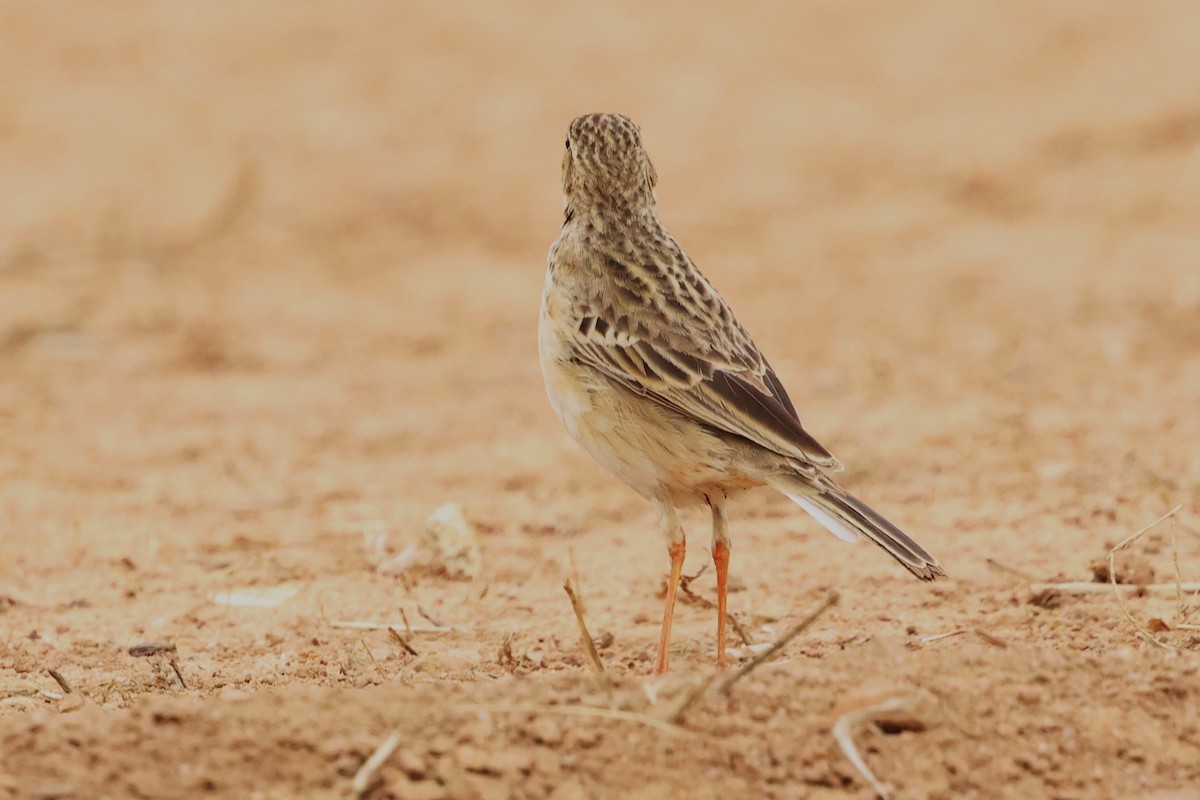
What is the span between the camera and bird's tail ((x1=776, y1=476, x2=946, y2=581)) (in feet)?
15.7

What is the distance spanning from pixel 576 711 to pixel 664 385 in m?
1.58

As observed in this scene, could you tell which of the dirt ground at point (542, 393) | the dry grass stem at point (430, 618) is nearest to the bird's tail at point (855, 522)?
the dirt ground at point (542, 393)

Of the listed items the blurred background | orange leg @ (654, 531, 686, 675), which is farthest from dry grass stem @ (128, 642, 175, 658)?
orange leg @ (654, 531, 686, 675)

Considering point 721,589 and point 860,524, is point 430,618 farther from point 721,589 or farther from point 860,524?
point 860,524

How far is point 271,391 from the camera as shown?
10.8m

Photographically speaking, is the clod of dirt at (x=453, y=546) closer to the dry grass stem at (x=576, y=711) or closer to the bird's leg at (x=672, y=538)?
the bird's leg at (x=672, y=538)

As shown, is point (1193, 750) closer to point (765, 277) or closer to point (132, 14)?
point (765, 277)

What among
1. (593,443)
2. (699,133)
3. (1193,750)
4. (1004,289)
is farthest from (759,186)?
(1193,750)

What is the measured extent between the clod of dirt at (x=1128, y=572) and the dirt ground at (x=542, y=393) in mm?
18

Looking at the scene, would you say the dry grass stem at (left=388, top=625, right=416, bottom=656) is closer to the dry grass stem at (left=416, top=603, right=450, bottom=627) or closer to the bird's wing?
the dry grass stem at (left=416, top=603, right=450, bottom=627)

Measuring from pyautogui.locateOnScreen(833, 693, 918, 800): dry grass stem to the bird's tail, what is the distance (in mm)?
772

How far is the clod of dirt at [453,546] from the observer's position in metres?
6.86

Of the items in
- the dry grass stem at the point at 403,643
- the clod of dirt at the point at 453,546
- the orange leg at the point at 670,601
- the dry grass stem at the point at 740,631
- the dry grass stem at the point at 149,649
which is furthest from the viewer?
the clod of dirt at the point at 453,546

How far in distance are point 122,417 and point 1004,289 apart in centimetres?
666
